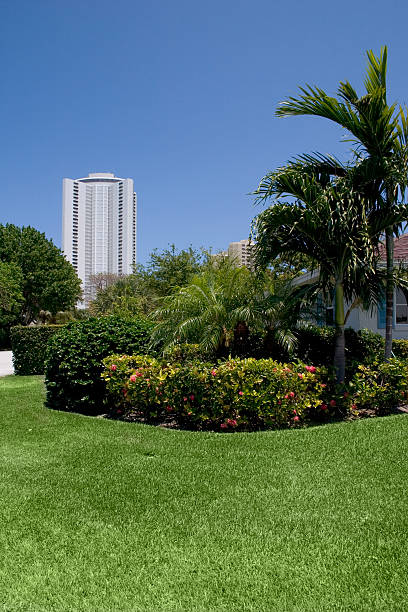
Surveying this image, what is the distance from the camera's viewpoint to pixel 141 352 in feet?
27.0

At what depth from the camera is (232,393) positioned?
20.5 feet

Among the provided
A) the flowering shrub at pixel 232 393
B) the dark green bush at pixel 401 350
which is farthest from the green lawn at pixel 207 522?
the dark green bush at pixel 401 350

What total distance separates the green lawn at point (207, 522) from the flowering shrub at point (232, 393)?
1.95 feet

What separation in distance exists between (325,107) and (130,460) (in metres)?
6.38

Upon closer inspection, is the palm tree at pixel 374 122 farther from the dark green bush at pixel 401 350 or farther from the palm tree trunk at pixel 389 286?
the dark green bush at pixel 401 350

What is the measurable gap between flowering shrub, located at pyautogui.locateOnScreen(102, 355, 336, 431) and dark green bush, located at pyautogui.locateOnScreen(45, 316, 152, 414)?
2.93ft

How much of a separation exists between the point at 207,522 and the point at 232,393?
293 cm

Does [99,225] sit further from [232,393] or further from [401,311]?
[232,393]

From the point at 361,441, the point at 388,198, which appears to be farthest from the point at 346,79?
the point at 361,441

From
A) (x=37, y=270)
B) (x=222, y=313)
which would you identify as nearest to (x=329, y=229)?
(x=222, y=313)

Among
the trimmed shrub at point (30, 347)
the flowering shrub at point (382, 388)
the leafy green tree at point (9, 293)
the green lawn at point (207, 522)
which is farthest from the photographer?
the leafy green tree at point (9, 293)

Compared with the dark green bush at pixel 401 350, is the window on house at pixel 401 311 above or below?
above

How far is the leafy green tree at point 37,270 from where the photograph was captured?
34.9 m

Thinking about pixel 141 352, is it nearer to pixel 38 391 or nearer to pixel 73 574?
pixel 38 391
